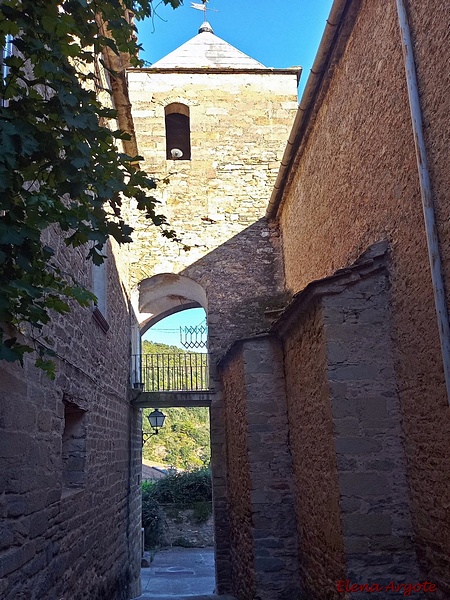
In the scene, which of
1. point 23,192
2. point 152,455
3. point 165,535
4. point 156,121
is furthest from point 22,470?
point 152,455

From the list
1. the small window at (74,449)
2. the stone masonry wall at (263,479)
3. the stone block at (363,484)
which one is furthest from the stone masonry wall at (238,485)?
the stone block at (363,484)

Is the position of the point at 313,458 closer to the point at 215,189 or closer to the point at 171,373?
the point at 171,373

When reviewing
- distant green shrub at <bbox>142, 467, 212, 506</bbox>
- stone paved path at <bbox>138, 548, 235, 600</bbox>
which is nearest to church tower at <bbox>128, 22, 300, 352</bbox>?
stone paved path at <bbox>138, 548, 235, 600</bbox>

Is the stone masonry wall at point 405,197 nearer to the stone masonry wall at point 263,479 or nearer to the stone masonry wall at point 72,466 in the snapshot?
the stone masonry wall at point 263,479

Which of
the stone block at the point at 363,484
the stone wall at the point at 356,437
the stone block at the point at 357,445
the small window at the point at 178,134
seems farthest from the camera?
the small window at the point at 178,134

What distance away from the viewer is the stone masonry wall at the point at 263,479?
679 centimetres

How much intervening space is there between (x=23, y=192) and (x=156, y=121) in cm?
951

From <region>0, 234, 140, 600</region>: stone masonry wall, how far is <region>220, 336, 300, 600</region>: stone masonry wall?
1766 millimetres

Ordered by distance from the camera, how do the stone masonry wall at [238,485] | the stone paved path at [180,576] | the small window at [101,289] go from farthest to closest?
1. the stone paved path at [180,576]
2. the stone masonry wall at [238,485]
3. the small window at [101,289]

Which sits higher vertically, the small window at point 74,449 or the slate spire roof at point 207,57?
the slate spire roof at point 207,57

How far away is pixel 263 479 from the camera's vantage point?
7.15 meters

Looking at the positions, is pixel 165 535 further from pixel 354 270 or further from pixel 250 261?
pixel 354 270

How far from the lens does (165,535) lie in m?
15.5

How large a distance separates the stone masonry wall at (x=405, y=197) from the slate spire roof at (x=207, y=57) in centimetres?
606
